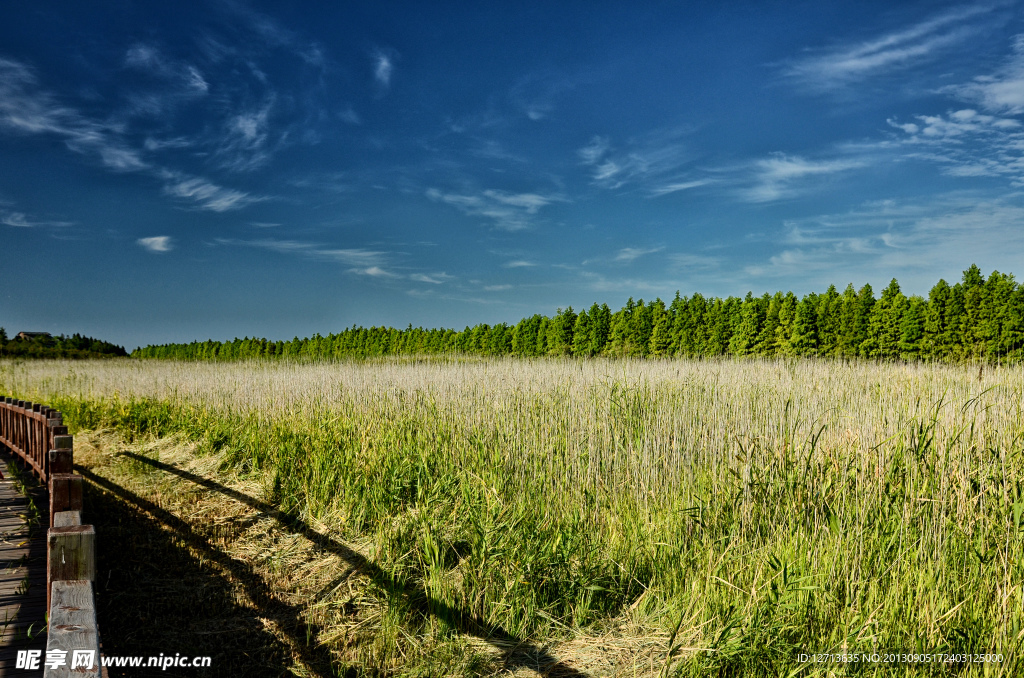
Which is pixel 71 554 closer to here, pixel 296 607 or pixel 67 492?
pixel 67 492

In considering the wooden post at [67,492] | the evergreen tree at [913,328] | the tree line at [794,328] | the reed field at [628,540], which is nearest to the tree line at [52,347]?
the tree line at [794,328]

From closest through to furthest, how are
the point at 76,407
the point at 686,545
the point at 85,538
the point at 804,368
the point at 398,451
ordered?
the point at 85,538 < the point at 686,545 < the point at 398,451 < the point at 76,407 < the point at 804,368

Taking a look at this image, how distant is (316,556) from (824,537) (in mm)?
3336

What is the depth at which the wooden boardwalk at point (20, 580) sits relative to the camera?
8.29 ft

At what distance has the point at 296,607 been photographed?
3.61 m

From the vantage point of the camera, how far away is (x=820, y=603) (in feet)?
8.18

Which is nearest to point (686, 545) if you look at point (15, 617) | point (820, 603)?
point (820, 603)

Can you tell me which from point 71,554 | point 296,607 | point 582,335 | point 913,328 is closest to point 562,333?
point 582,335

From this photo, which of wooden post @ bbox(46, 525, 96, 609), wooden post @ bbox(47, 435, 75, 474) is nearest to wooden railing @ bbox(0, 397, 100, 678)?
wooden post @ bbox(46, 525, 96, 609)

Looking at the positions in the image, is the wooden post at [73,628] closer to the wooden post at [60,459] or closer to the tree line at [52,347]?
the wooden post at [60,459]

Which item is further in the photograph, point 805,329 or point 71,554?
point 805,329

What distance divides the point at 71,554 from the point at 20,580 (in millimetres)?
2387

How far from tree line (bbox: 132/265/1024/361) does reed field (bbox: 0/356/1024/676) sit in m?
11.3

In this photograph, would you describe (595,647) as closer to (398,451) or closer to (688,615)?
(688,615)
